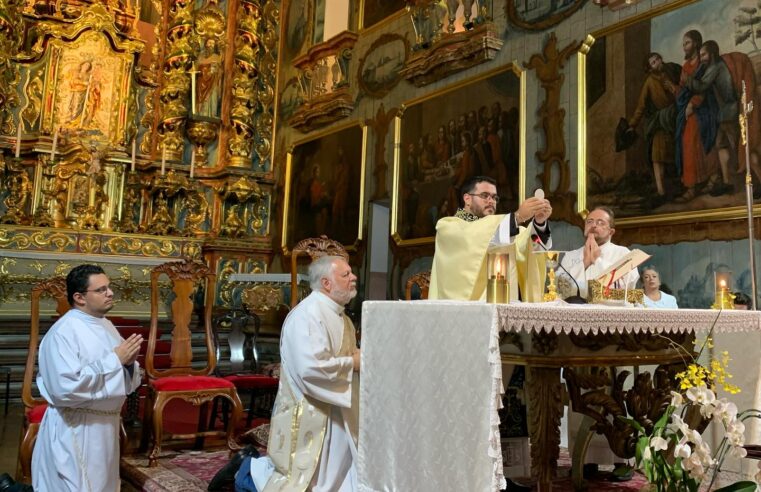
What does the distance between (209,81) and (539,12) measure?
6.61 meters

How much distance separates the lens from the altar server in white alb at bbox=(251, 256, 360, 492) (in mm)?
3604

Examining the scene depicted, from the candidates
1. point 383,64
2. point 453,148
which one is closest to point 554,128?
point 453,148

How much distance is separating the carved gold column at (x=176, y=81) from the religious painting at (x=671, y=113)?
7.40 m

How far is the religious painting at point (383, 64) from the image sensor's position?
9.79 metres

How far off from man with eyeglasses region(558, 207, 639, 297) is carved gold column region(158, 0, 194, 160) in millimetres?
8906

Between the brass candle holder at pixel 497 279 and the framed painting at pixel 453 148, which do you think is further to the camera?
the framed painting at pixel 453 148

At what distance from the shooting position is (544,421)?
123 inches

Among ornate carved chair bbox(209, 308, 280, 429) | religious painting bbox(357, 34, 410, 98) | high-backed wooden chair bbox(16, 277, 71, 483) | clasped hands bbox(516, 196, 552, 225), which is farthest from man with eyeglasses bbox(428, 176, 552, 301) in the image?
religious painting bbox(357, 34, 410, 98)

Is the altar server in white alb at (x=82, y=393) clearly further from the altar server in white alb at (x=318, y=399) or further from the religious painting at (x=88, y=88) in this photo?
the religious painting at (x=88, y=88)

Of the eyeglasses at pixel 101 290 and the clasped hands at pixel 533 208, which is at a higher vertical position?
the clasped hands at pixel 533 208

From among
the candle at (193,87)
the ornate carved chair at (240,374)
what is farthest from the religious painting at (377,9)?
the ornate carved chair at (240,374)

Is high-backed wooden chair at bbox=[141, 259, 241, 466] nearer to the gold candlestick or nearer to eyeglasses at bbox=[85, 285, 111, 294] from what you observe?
eyeglasses at bbox=[85, 285, 111, 294]

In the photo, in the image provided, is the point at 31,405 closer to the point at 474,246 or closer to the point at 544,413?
the point at 474,246

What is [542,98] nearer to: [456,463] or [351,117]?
[351,117]
